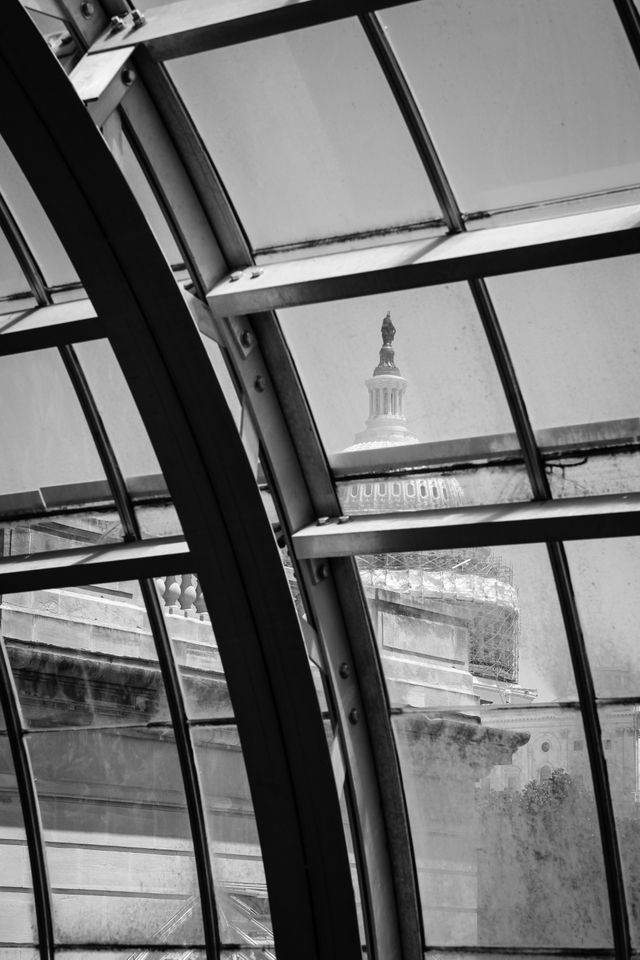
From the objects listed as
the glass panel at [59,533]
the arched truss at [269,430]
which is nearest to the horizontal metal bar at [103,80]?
the arched truss at [269,430]

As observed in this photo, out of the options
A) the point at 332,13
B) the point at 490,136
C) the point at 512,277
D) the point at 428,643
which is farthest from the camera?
the point at 428,643

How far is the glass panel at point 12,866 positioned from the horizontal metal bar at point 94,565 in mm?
3072

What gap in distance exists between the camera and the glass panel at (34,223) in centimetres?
1085

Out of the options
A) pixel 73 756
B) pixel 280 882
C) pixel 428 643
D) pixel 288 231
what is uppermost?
pixel 288 231

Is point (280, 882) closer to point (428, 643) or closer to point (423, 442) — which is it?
point (428, 643)

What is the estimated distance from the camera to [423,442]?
10484 millimetres

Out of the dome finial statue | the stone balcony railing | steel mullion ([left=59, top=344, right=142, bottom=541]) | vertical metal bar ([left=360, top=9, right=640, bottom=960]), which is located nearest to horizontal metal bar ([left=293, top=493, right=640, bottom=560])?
vertical metal bar ([left=360, top=9, right=640, bottom=960])

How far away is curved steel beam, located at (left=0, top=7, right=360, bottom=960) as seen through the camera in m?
8.48

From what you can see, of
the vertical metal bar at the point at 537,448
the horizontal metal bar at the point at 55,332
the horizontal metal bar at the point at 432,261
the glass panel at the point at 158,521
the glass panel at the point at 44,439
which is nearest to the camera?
the horizontal metal bar at the point at 432,261

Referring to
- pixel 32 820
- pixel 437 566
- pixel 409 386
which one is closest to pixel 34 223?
pixel 409 386

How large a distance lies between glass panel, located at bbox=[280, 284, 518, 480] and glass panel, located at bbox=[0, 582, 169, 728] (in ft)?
13.1

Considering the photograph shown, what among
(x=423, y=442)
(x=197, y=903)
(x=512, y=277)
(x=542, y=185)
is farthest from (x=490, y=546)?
(x=197, y=903)

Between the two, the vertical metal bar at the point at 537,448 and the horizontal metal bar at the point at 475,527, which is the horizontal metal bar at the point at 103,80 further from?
the horizontal metal bar at the point at 475,527

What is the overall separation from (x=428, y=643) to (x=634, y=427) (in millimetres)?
3237
